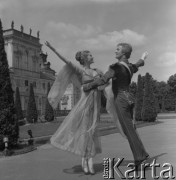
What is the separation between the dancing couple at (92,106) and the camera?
5.57m

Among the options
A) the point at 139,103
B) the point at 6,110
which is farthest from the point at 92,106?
the point at 139,103

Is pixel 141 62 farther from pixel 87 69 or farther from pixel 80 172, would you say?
pixel 80 172

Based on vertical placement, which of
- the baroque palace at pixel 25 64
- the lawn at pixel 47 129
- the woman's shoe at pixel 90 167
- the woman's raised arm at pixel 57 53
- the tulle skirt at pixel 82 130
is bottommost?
the lawn at pixel 47 129

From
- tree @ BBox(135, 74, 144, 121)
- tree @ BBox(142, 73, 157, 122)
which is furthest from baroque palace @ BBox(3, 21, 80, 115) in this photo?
tree @ BBox(142, 73, 157, 122)

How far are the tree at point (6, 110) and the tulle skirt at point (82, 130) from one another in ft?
14.0

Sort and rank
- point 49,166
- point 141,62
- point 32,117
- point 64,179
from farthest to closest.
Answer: point 32,117
point 49,166
point 141,62
point 64,179

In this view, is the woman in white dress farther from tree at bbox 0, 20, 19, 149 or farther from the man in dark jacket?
tree at bbox 0, 20, 19, 149

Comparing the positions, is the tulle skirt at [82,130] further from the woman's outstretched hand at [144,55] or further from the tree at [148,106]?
the tree at [148,106]

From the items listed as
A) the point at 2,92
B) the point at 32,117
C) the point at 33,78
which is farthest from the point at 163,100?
the point at 2,92

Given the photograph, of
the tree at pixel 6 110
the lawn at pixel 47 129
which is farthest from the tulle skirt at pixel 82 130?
the lawn at pixel 47 129

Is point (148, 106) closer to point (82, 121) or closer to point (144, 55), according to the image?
point (144, 55)

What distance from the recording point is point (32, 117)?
32.7 meters

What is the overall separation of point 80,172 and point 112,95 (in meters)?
1.41

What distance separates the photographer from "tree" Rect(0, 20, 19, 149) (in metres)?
9.66
